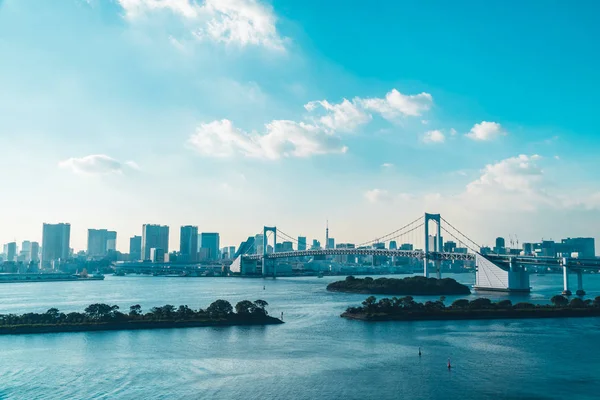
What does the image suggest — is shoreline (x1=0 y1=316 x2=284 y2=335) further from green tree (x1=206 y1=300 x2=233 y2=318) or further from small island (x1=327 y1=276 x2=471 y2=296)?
small island (x1=327 y1=276 x2=471 y2=296)

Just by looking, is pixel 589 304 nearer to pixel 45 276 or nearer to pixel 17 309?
pixel 17 309

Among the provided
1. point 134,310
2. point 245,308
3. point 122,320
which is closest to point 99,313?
point 122,320

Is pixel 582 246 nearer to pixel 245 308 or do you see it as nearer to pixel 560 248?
pixel 560 248

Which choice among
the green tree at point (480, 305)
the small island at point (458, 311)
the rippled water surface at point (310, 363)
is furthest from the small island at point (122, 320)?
the green tree at point (480, 305)

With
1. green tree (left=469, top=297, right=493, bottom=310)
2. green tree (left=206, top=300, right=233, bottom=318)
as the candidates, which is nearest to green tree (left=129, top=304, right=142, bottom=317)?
green tree (left=206, top=300, right=233, bottom=318)

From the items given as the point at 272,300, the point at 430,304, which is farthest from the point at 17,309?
the point at 430,304
